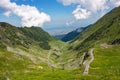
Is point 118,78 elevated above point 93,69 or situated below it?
below

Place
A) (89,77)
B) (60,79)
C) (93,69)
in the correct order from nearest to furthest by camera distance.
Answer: (89,77) → (60,79) → (93,69)

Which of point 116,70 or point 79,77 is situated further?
point 116,70

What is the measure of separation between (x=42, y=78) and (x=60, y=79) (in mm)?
15155

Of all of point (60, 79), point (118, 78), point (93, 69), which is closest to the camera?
point (118, 78)

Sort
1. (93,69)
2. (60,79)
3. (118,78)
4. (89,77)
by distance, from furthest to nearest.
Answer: (93,69) → (60,79) → (89,77) → (118,78)

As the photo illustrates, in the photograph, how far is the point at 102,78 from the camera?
157 m

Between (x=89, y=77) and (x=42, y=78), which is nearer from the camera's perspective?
(x=89, y=77)

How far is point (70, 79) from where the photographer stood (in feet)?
552

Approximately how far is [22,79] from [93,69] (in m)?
52.7

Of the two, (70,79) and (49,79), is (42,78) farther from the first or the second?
(70,79)

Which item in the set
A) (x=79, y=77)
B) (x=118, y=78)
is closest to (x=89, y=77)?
(x=79, y=77)

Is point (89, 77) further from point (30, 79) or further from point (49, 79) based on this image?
point (30, 79)

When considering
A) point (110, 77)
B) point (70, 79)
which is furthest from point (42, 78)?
point (110, 77)

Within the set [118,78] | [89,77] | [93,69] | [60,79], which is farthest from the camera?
[93,69]
